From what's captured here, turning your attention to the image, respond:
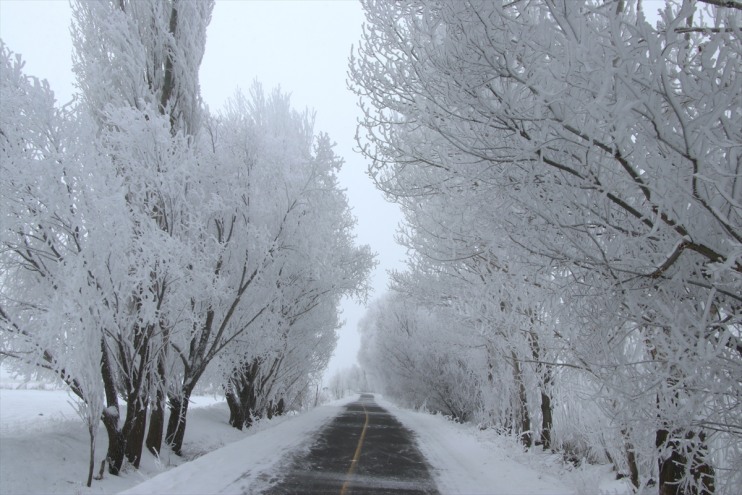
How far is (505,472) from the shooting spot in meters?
8.89

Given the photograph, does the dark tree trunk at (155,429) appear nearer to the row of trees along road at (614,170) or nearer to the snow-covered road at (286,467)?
the snow-covered road at (286,467)

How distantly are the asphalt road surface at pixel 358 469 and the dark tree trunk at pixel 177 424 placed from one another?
127 inches

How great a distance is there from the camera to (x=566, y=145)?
10.4ft

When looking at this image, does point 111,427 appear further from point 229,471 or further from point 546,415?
point 546,415

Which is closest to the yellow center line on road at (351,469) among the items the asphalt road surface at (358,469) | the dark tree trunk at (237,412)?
the asphalt road surface at (358,469)

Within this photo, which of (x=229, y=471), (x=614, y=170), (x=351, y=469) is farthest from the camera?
(x=351, y=469)

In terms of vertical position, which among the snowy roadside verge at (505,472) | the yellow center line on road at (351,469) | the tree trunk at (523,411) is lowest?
the yellow center line on road at (351,469)

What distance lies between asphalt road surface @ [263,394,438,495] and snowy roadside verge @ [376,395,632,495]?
400 mm

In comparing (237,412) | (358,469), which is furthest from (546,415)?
(237,412)

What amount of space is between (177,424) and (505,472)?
25.2 ft

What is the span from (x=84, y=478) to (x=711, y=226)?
9113 millimetres

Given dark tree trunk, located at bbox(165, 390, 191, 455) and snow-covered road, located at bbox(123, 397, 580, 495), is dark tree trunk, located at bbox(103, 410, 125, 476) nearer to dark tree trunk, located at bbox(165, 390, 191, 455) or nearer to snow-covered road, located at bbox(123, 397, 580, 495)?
snow-covered road, located at bbox(123, 397, 580, 495)

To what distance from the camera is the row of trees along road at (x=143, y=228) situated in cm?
728

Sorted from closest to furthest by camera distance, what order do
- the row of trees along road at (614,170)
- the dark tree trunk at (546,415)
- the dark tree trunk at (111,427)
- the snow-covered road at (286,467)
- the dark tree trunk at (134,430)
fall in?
the row of trees along road at (614,170) < the snow-covered road at (286,467) < the dark tree trunk at (111,427) < the dark tree trunk at (134,430) < the dark tree trunk at (546,415)
